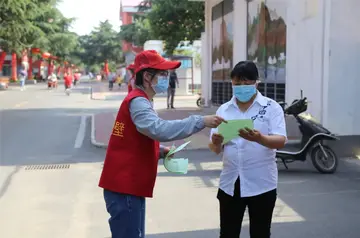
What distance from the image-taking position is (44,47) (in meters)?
62.3

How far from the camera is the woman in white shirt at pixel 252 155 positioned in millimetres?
3342

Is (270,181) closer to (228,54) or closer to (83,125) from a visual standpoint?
(83,125)

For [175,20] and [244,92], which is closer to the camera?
[244,92]

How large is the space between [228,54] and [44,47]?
49.0 metres

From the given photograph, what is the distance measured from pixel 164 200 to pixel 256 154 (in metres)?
3.47

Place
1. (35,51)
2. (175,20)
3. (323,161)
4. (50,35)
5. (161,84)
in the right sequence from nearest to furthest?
1. (161,84)
2. (323,161)
3. (175,20)
4. (50,35)
5. (35,51)

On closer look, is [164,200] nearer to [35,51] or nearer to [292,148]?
[292,148]

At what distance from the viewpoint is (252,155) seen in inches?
132

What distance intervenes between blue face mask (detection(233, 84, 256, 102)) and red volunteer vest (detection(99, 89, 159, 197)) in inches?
28.5

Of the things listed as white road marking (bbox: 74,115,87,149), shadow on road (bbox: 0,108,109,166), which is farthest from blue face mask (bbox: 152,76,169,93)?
white road marking (bbox: 74,115,87,149)

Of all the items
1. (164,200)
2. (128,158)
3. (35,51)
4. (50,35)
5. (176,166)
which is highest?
(50,35)

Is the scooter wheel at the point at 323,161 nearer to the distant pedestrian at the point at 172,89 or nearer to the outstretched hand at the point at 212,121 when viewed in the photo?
the outstretched hand at the point at 212,121

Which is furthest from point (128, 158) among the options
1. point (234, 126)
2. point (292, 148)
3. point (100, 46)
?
point (100, 46)

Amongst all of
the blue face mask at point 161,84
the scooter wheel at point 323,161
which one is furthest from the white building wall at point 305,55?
the blue face mask at point 161,84
